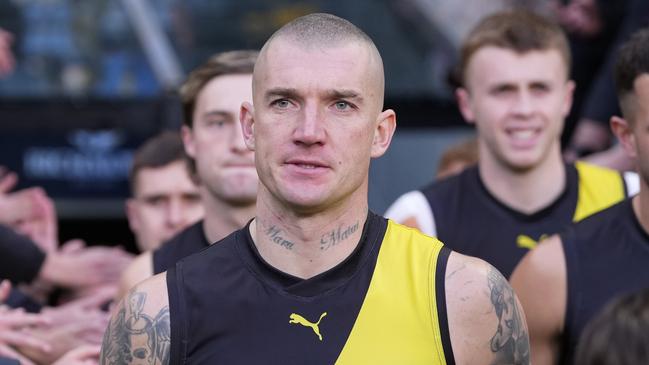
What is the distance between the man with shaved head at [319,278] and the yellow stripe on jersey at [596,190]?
2.10m

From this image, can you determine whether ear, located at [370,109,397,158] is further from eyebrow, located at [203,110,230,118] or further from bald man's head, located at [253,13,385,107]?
eyebrow, located at [203,110,230,118]

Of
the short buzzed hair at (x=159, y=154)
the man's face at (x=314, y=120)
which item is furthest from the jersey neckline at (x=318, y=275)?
the short buzzed hair at (x=159, y=154)

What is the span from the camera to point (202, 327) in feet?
12.4

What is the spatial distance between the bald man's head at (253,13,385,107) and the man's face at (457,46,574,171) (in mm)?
2276

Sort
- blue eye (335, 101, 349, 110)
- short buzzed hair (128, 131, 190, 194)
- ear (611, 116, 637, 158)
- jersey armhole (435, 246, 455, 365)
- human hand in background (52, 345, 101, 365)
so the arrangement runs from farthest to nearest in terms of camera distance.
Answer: short buzzed hair (128, 131, 190, 194) < ear (611, 116, 637, 158) < human hand in background (52, 345, 101, 365) < blue eye (335, 101, 349, 110) < jersey armhole (435, 246, 455, 365)

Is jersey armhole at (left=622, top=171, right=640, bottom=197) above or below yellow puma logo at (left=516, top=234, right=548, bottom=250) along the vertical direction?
above

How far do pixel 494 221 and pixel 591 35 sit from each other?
11.3ft

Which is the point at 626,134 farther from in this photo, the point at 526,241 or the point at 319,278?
the point at 319,278

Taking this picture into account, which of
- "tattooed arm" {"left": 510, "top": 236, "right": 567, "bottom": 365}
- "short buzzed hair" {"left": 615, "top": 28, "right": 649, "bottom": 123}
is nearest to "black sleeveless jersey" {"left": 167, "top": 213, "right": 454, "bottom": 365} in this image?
"tattooed arm" {"left": 510, "top": 236, "right": 567, "bottom": 365}

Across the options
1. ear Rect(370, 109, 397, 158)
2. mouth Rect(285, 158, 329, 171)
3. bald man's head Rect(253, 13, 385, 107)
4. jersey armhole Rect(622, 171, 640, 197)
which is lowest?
jersey armhole Rect(622, 171, 640, 197)

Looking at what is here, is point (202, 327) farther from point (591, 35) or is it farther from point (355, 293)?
point (591, 35)

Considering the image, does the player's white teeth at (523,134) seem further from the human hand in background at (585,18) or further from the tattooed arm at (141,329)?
the human hand in background at (585,18)

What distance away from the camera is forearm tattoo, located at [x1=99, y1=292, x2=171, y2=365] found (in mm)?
3748

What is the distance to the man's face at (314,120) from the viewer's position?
3766mm
